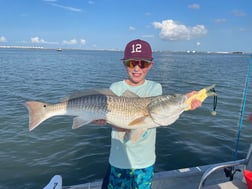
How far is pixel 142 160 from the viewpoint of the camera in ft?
11.7

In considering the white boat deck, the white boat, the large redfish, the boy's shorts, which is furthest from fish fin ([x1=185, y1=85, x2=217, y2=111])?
the white boat deck

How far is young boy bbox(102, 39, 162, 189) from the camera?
140 inches

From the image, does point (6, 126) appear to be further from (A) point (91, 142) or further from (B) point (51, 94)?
(B) point (51, 94)

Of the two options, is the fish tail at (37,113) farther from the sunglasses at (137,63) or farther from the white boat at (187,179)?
the white boat at (187,179)

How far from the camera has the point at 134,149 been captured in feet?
11.7

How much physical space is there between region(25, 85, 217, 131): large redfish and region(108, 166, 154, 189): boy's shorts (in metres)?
0.61

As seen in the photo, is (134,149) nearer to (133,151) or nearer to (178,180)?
(133,151)

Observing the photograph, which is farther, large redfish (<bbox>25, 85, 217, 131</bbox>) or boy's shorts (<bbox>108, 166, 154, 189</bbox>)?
boy's shorts (<bbox>108, 166, 154, 189</bbox>)

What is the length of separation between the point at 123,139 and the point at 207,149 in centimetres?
675

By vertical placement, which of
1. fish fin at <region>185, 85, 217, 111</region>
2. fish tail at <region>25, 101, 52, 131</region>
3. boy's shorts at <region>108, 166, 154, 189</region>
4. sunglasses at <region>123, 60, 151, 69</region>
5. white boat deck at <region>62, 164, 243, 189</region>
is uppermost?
sunglasses at <region>123, 60, 151, 69</region>

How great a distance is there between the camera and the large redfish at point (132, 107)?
136 inches

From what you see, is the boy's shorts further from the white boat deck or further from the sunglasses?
the white boat deck

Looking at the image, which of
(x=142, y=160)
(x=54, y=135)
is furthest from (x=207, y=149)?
(x=142, y=160)

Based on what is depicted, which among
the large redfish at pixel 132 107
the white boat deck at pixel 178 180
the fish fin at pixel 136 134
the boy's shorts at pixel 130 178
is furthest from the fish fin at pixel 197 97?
the white boat deck at pixel 178 180
